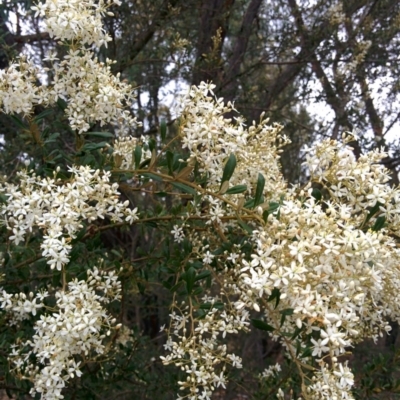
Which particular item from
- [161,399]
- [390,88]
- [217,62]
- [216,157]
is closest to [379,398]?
[161,399]

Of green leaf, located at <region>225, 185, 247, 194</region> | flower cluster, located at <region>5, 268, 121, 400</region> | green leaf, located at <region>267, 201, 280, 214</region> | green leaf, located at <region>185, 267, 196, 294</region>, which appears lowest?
flower cluster, located at <region>5, 268, 121, 400</region>

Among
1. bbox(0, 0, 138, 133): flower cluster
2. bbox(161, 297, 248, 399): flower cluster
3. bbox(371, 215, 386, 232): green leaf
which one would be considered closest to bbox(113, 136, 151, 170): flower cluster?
bbox(0, 0, 138, 133): flower cluster

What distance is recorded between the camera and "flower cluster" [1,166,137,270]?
180 cm

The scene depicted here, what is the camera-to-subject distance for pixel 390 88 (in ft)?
17.9

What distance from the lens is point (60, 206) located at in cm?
182

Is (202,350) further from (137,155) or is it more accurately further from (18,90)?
(18,90)

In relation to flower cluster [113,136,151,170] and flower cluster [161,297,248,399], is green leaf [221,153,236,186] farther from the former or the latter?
flower cluster [161,297,248,399]

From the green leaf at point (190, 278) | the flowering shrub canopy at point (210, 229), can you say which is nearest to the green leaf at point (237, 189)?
the flowering shrub canopy at point (210, 229)

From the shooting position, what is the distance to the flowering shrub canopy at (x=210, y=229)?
5.37ft

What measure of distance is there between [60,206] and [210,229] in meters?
0.72

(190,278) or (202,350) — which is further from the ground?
(190,278)

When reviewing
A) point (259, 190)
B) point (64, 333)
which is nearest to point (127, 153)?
point (259, 190)

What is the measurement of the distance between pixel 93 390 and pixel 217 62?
A: 8.15 ft

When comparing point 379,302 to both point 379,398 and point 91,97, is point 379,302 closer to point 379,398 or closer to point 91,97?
point 379,398
